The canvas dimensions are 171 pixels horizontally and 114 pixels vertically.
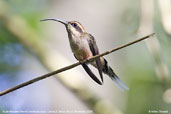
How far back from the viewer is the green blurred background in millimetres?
3725

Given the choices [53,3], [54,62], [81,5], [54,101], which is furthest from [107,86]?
[53,3]

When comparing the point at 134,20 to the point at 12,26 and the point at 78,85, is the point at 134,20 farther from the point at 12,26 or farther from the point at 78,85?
the point at 12,26

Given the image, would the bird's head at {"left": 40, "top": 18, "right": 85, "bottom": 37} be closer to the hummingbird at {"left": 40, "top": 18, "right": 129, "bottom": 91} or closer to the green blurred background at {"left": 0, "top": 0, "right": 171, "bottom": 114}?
the hummingbird at {"left": 40, "top": 18, "right": 129, "bottom": 91}

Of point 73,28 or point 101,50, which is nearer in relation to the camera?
point 73,28

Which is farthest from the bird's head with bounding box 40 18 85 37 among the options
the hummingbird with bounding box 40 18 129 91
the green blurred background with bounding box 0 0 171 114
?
the green blurred background with bounding box 0 0 171 114

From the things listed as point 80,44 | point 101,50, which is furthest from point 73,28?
point 101,50

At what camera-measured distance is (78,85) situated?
4.41 metres

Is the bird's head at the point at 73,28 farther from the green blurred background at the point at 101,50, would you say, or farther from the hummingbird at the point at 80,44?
the green blurred background at the point at 101,50

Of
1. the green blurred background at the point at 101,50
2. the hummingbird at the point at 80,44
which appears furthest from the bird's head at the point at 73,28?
the green blurred background at the point at 101,50

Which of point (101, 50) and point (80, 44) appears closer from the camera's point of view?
point (80, 44)

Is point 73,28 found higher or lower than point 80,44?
higher

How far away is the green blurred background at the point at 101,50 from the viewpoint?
12.2 feet

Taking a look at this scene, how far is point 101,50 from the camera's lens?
4.19 meters

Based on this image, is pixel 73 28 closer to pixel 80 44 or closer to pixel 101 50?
pixel 80 44
